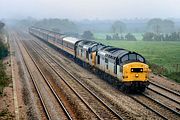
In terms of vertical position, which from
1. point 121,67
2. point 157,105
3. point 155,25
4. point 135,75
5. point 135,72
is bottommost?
point 157,105

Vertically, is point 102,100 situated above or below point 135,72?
below

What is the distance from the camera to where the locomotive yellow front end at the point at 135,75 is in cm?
2767

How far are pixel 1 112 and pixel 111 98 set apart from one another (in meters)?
8.23

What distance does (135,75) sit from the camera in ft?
91.2

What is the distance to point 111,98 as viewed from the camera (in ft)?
87.8

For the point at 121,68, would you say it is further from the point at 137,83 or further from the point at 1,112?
the point at 1,112

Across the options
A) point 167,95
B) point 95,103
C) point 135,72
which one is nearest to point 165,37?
point 167,95

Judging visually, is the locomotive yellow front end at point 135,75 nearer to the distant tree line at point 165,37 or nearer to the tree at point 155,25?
the distant tree line at point 165,37

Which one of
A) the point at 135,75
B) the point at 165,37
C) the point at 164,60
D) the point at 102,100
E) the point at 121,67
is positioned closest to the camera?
the point at 102,100

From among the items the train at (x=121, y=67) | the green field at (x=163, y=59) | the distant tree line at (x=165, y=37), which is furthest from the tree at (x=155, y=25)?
the train at (x=121, y=67)

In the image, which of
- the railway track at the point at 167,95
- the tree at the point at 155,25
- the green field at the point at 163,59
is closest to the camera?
the railway track at the point at 167,95

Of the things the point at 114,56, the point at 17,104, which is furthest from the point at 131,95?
the point at 17,104

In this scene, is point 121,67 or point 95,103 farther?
point 121,67

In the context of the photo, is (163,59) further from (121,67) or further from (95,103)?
(95,103)
